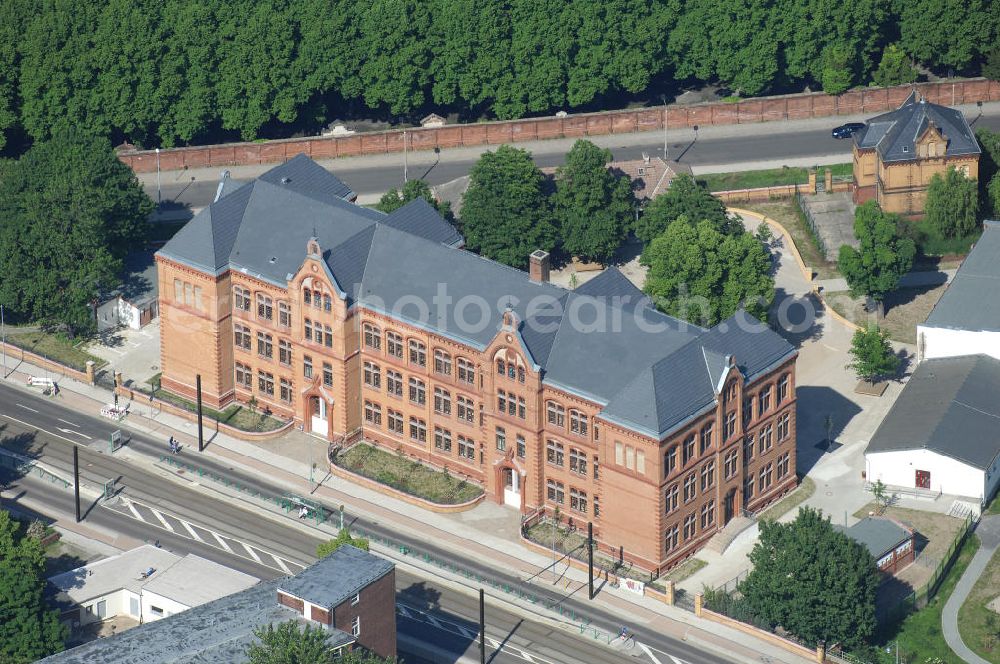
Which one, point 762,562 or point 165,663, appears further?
point 762,562

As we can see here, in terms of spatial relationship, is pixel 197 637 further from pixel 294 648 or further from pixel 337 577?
pixel 337 577

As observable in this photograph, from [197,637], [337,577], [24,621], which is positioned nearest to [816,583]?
[337,577]

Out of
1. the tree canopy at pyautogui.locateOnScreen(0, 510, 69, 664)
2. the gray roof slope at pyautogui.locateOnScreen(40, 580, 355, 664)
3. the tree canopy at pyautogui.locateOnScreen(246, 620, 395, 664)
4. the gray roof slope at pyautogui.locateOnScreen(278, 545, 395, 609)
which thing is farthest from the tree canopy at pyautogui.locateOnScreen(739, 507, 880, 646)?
the tree canopy at pyautogui.locateOnScreen(0, 510, 69, 664)

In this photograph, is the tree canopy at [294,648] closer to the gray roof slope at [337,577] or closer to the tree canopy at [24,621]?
the gray roof slope at [337,577]

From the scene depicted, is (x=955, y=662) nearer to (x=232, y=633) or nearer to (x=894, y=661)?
(x=894, y=661)

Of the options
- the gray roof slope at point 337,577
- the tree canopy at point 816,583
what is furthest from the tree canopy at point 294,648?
the tree canopy at point 816,583

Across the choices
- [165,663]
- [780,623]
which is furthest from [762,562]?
[165,663]
